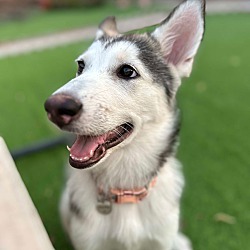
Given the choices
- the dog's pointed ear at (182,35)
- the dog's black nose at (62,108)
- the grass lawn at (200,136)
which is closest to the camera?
the dog's black nose at (62,108)

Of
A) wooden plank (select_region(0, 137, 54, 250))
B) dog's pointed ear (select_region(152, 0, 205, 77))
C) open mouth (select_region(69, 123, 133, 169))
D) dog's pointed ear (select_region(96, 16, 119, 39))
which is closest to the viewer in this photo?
wooden plank (select_region(0, 137, 54, 250))

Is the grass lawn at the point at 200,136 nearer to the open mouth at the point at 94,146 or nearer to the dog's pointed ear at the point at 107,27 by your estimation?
the open mouth at the point at 94,146

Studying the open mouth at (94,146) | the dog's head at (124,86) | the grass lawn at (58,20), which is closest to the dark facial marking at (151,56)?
the dog's head at (124,86)

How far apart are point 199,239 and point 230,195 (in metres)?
0.43

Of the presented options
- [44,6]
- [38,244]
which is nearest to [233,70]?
[38,244]

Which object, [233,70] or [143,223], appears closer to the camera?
[143,223]

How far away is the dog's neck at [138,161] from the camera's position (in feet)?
6.02

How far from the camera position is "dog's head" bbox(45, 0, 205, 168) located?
1.46 metres

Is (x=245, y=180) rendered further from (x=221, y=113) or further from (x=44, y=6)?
(x=44, y=6)

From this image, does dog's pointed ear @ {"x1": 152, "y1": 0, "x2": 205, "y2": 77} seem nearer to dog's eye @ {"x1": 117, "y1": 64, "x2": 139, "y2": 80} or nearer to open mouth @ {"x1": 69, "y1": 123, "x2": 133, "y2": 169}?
dog's eye @ {"x1": 117, "y1": 64, "x2": 139, "y2": 80}

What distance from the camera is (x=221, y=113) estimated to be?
3576mm

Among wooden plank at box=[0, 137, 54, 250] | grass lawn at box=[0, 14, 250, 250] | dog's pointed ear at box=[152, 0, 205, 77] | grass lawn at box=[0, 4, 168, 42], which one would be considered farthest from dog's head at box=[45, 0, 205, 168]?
grass lawn at box=[0, 4, 168, 42]

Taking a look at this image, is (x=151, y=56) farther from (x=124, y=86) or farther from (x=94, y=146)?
(x=94, y=146)

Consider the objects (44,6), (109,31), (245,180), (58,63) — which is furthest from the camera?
(44,6)
